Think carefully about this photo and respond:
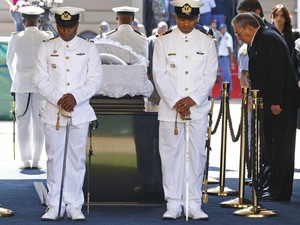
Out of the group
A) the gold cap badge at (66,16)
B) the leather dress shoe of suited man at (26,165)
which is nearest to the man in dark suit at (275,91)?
the gold cap badge at (66,16)

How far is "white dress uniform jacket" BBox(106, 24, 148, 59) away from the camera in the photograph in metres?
15.7

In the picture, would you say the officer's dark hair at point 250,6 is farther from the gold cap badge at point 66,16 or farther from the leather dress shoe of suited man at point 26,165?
the leather dress shoe of suited man at point 26,165

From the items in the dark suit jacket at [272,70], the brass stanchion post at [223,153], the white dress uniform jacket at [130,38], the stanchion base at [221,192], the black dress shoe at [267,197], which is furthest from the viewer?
the white dress uniform jacket at [130,38]

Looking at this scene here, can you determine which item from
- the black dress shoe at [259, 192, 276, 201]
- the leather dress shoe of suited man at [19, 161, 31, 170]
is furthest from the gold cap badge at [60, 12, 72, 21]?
the leather dress shoe of suited man at [19, 161, 31, 170]

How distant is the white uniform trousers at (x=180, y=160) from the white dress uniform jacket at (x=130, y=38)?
4.43 m

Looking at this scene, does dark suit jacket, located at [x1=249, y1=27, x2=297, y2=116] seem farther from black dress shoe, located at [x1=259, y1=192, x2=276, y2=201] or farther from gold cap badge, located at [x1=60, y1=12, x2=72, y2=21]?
gold cap badge, located at [x1=60, y1=12, x2=72, y2=21]

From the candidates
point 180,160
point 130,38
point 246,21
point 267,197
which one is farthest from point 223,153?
point 130,38

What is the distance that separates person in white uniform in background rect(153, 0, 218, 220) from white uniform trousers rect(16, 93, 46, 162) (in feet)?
→ 14.0

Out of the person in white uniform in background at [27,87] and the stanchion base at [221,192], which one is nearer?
the stanchion base at [221,192]

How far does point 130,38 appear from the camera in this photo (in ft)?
51.7

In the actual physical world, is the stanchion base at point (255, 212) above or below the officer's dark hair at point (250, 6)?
below

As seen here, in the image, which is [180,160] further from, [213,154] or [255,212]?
[213,154]

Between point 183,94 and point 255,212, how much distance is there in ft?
4.29

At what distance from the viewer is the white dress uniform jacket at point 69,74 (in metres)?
11.1
